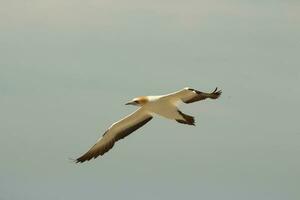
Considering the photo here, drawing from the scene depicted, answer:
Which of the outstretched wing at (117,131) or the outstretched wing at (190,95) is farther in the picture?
the outstretched wing at (117,131)

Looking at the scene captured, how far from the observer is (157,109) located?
4031 cm

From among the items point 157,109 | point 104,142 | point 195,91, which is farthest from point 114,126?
point 195,91

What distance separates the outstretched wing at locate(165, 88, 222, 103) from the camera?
124ft

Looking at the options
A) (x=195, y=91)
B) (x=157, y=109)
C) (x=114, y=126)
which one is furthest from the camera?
(x=114, y=126)

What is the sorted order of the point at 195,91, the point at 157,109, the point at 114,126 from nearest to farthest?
the point at 195,91 → the point at 157,109 → the point at 114,126

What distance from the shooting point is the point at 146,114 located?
42719mm

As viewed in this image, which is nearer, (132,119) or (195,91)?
(195,91)

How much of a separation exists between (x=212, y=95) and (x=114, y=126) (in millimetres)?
6769

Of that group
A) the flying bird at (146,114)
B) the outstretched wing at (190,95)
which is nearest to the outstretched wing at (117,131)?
the flying bird at (146,114)

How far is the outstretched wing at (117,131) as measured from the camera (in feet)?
139

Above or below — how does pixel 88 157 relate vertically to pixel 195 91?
below

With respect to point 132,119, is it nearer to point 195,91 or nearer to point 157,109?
point 157,109

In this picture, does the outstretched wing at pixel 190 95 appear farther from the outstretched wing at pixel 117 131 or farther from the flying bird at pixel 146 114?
the outstretched wing at pixel 117 131

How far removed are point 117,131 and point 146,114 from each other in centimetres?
163
